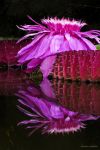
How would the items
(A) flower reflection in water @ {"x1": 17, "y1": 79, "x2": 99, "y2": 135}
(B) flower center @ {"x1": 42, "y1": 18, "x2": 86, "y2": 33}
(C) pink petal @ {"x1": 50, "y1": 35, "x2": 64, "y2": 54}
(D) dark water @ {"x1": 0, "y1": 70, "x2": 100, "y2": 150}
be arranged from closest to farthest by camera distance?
1. (D) dark water @ {"x1": 0, "y1": 70, "x2": 100, "y2": 150}
2. (A) flower reflection in water @ {"x1": 17, "y1": 79, "x2": 99, "y2": 135}
3. (C) pink petal @ {"x1": 50, "y1": 35, "x2": 64, "y2": 54}
4. (B) flower center @ {"x1": 42, "y1": 18, "x2": 86, "y2": 33}

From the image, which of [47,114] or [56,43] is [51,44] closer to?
[56,43]

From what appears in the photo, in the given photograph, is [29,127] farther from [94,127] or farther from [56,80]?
[56,80]

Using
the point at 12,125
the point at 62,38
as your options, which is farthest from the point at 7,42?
the point at 12,125

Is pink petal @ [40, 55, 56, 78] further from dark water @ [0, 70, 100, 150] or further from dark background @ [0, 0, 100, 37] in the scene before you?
dark background @ [0, 0, 100, 37]

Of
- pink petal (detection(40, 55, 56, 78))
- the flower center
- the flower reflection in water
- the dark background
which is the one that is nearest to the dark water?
the flower reflection in water

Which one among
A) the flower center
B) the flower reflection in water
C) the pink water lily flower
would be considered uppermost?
the flower center

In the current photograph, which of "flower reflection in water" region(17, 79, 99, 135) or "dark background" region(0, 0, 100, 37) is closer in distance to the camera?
"flower reflection in water" region(17, 79, 99, 135)

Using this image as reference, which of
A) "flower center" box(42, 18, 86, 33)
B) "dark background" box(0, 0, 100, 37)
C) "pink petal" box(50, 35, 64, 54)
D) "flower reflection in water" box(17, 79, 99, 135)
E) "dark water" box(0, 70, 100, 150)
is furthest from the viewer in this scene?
"dark background" box(0, 0, 100, 37)

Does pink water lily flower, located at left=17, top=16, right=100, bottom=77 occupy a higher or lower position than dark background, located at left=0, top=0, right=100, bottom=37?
lower
